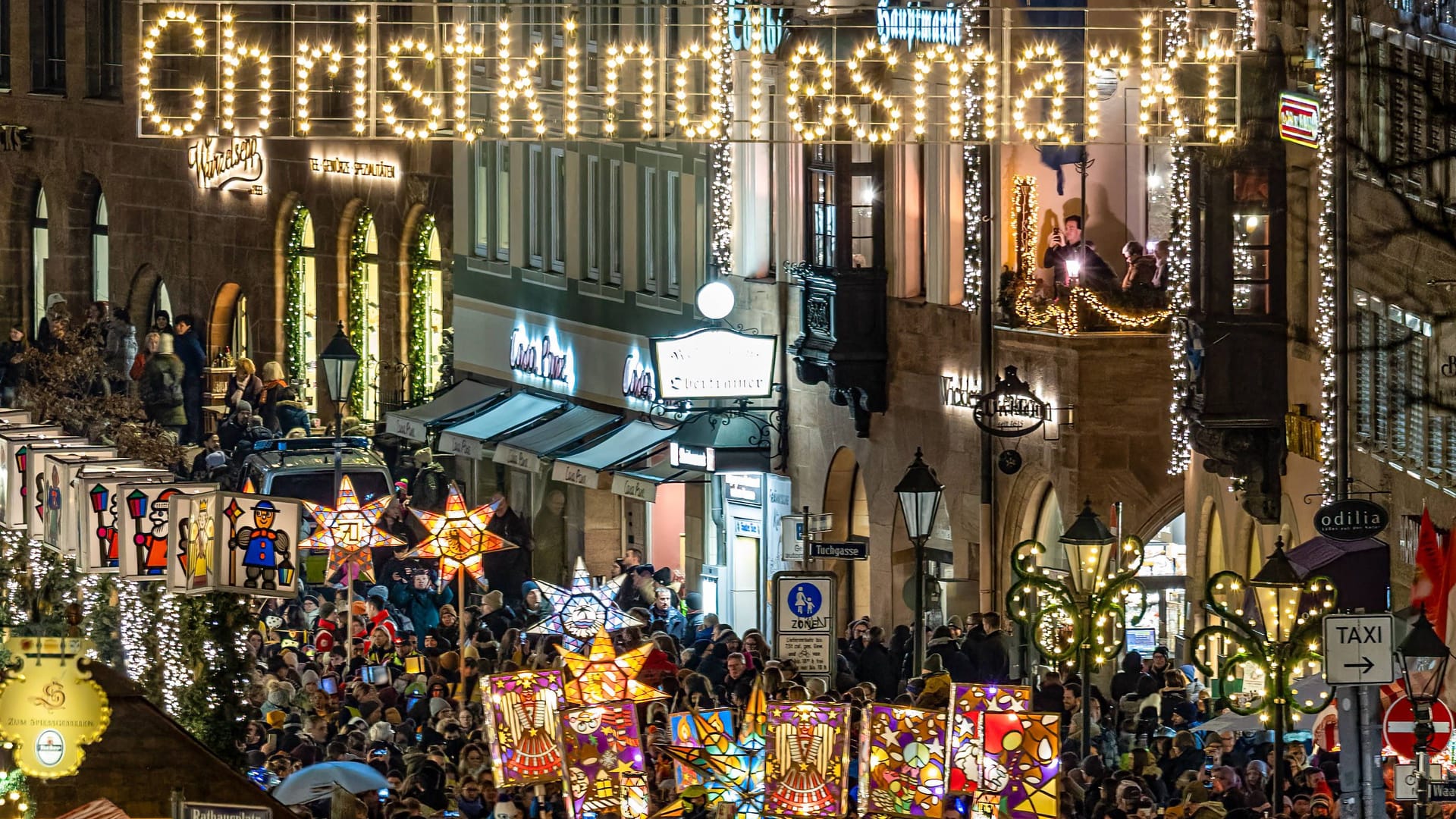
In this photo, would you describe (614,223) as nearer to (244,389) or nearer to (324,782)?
(244,389)

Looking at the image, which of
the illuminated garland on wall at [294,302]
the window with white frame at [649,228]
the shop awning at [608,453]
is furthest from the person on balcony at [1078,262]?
the illuminated garland on wall at [294,302]

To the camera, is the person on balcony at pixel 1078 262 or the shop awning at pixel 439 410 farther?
the shop awning at pixel 439 410

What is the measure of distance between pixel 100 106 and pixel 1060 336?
28.0 metres

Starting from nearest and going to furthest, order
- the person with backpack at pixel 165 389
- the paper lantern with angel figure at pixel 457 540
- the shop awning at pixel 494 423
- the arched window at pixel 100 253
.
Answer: the paper lantern with angel figure at pixel 457 540, the shop awning at pixel 494 423, the person with backpack at pixel 165 389, the arched window at pixel 100 253

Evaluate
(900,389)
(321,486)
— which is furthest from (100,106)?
(900,389)

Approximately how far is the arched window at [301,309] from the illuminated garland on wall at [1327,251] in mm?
27920

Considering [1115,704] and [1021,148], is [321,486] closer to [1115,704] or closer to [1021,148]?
[1021,148]

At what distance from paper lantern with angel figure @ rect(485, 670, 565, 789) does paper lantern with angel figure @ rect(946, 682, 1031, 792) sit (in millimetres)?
2746

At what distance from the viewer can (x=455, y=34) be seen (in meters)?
30.3

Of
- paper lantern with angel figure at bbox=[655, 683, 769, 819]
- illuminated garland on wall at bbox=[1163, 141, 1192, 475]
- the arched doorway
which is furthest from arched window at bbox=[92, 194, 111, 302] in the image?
paper lantern with angel figure at bbox=[655, 683, 769, 819]

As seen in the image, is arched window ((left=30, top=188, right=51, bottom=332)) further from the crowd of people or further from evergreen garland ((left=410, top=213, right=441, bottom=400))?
the crowd of people

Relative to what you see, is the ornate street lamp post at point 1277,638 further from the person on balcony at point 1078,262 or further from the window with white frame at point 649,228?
the window with white frame at point 649,228

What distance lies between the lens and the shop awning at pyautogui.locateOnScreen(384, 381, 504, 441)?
5300 centimetres

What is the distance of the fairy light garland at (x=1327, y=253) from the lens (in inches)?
1336
